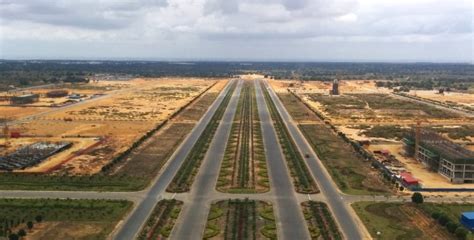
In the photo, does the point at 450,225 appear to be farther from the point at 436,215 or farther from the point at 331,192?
the point at 331,192

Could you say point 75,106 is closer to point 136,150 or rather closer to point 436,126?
point 136,150

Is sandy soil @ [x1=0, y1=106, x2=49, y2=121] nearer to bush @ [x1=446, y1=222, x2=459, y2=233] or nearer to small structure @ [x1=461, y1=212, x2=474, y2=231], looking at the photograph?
bush @ [x1=446, y1=222, x2=459, y2=233]

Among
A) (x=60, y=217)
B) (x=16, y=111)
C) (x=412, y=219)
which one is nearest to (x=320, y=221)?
(x=412, y=219)

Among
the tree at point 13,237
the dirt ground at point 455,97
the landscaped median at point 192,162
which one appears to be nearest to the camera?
the tree at point 13,237

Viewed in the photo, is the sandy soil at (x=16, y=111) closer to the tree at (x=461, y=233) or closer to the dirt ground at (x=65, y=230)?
the dirt ground at (x=65, y=230)

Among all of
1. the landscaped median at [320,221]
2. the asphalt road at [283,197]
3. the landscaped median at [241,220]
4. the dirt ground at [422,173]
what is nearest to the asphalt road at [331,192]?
the landscaped median at [320,221]
